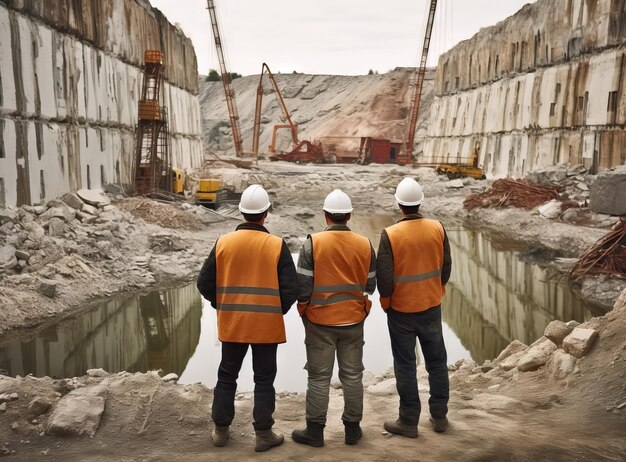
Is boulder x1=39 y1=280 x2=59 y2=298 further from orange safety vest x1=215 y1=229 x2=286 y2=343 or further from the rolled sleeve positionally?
the rolled sleeve

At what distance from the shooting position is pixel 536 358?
6344 mm

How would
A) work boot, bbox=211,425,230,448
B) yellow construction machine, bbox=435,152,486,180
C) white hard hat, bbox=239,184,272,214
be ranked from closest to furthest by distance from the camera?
white hard hat, bbox=239,184,272,214 → work boot, bbox=211,425,230,448 → yellow construction machine, bbox=435,152,486,180

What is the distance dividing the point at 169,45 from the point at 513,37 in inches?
658

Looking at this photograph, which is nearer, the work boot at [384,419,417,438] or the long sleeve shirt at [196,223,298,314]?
the long sleeve shirt at [196,223,298,314]

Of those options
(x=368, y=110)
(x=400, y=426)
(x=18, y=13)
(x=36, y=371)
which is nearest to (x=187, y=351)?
(x=36, y=371)

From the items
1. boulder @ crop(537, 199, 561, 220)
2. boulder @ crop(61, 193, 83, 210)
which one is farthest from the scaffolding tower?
boulder @ crop(537, 199, 561, 220)

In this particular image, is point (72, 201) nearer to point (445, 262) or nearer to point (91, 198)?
point (91, 198)

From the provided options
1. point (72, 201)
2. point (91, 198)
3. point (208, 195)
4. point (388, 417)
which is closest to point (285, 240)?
point (208, 195)

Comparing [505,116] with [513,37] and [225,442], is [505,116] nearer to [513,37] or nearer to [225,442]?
[513,37]

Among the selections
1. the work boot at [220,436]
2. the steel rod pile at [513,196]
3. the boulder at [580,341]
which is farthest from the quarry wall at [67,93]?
the steel rod pile at [513,196]

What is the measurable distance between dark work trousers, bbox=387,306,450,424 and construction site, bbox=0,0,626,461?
9.7 inches

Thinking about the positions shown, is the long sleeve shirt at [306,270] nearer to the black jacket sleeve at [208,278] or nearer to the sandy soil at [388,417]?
the black jacket sleeve at [208,278]

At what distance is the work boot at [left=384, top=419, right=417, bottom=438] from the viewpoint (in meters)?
4.61

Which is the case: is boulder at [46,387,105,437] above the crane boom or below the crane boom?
below
